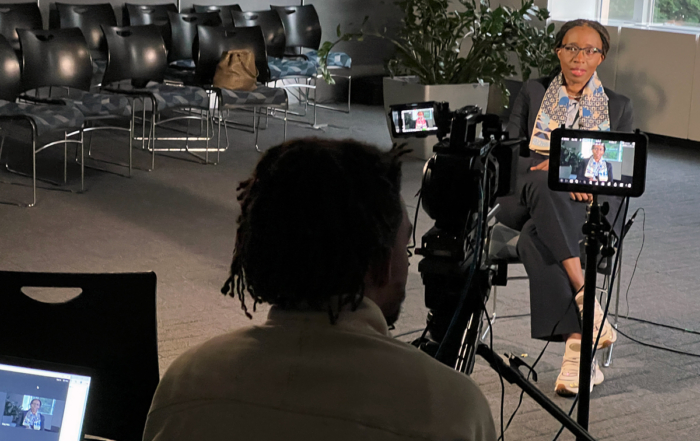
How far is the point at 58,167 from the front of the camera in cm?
616

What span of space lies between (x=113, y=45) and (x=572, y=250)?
411cm

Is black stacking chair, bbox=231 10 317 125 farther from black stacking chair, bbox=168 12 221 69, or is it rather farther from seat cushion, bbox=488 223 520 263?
seat cushion, bbox=488 223 520 263

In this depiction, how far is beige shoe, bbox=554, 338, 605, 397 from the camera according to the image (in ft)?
9.55

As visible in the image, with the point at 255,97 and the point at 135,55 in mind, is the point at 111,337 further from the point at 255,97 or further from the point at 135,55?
the point at 135,55

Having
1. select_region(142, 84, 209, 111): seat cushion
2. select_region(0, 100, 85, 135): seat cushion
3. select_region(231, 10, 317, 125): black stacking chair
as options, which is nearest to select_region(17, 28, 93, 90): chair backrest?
select_region(0, 100, 85, 135): seat cushion

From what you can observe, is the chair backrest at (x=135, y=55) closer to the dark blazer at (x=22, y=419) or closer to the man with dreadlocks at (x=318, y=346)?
the dark blazer at (x=22, y=419)

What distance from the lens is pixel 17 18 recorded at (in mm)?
6762

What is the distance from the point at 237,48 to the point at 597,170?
16.2 feet

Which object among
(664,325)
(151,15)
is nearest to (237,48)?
(151,15)

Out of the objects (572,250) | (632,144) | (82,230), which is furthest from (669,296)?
(82,230)

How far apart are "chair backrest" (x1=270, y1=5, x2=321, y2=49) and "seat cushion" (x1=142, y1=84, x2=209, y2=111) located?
1991 millimetres

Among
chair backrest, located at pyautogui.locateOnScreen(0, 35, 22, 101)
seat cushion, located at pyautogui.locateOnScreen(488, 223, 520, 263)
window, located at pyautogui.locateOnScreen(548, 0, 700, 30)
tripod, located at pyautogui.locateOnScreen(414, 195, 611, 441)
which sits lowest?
seat cushion, located at pyautogui.locateOnScreen(488, 223, 520, 263)

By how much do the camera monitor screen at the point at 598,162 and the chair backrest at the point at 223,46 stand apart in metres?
4.77

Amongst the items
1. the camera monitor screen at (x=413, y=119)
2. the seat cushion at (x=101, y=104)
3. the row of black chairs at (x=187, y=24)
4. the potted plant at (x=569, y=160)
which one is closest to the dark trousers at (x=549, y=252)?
the potted plant at (x=569, y=160)
